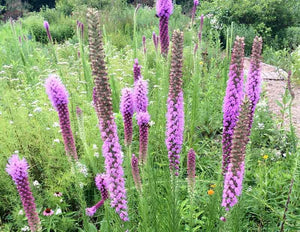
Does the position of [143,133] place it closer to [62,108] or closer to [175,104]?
[175,104]

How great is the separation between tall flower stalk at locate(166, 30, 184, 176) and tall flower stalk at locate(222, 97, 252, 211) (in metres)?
0.37

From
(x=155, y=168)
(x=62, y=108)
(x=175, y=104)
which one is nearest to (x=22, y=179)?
(x=62, y=108)

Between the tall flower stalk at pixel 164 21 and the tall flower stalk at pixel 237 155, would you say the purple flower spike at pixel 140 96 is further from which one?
the tall flower stalk at pixel 164 21

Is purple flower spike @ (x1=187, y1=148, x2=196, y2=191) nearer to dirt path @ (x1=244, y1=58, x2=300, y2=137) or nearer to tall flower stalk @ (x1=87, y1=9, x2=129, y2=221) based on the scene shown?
tall flower stalk @ (x1=87, y1=9, x2=129, y2=221)

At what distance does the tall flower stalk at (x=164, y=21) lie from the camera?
294 centimetres

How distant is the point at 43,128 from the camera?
336 cm

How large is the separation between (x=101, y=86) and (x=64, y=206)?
1803 millimetres

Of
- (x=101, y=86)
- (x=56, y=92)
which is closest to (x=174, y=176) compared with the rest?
(x=101, y=86)

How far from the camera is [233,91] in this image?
5.51ft

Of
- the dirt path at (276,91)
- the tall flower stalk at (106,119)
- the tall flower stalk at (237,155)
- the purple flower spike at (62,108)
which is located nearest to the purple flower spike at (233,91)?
the tall flower stalk at (237,155)

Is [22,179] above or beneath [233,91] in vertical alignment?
beneath

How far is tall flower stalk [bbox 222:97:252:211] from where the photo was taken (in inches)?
48.5

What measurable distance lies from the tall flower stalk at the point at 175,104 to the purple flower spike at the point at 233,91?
1.09 feet

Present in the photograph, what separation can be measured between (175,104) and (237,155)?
439 mm
